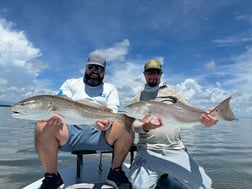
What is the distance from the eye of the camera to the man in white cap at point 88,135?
3781 millimetres

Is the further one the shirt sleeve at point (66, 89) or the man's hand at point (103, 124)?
the shirt sleeve at point (66, 89)

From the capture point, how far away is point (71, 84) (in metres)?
4.67

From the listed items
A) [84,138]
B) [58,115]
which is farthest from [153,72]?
[58,115]

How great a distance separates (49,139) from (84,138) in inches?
18.8

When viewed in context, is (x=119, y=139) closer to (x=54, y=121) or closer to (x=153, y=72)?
(x=54, y=121)

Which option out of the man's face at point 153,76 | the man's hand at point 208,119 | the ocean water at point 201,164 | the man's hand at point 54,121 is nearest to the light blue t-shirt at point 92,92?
the man's face at point 153,76

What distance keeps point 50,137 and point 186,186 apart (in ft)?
6.85

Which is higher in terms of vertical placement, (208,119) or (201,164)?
(208,119)

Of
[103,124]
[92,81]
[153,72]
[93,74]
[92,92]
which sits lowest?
[103,124]

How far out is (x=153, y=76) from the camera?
5.10 m

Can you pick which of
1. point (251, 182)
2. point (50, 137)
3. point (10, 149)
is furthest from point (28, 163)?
point (251, 182)

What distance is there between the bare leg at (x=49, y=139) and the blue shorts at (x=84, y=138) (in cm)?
16

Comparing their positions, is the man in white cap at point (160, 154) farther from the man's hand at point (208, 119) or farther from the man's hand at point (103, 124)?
the man's hand at point (103, 124)

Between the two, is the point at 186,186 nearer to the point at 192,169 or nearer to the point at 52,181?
the point at 192,169
